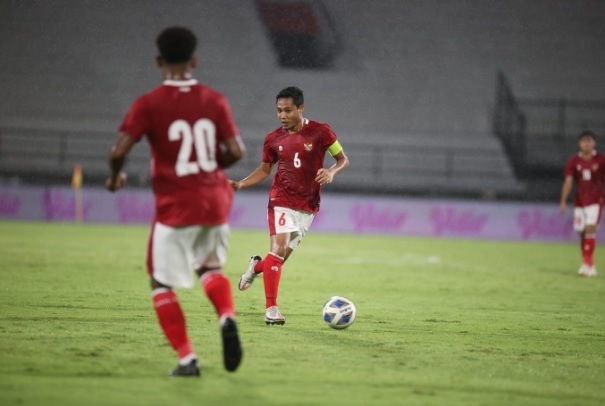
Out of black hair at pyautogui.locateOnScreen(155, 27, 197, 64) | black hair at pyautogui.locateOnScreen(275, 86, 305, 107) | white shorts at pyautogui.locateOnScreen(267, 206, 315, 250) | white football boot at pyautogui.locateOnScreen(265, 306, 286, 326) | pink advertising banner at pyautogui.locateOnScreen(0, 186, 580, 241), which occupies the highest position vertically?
black hair at pyautogui.locateOnScreen(155, 27, 197, 64)

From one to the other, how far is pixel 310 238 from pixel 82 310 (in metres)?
15.2

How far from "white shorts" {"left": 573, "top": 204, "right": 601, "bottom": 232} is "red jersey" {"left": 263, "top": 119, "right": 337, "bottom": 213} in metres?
8.90

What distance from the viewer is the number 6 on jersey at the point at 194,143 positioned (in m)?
5.87

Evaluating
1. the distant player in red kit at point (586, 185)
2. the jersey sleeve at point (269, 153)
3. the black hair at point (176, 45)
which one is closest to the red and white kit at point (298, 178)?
the jersey sleeve at point (269, 153)

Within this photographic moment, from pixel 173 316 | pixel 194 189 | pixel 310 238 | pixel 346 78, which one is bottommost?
pixel 310 238

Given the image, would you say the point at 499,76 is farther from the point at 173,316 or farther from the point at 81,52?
the point at 173,316

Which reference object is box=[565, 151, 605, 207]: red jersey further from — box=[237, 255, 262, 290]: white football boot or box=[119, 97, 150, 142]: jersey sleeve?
box=[119, 97, 150, 142]: jersey sleeve

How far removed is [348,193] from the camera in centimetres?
2786

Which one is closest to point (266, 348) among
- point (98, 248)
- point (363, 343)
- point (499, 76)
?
point (363, 343)

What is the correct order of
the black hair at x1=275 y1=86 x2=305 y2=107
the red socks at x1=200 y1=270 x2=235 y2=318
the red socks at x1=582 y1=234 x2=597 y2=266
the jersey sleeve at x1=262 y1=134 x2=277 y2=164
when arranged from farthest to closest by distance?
1. the red socks at x1=582 y1=234 x2=597 y2=266
2. the jersey sleeve at x1=262 y1=134 x2=277 y2=164
3. the black hair at x1=275 y1=86 x2=305 y2=107
4. the red socks at x1=200 y1=270 x2=235 y2=318

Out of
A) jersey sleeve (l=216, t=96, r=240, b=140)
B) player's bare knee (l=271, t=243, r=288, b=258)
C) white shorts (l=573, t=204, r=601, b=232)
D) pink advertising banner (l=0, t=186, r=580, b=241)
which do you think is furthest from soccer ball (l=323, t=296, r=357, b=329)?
pink advertising banner (l=0, t=186, r=580, b=241)

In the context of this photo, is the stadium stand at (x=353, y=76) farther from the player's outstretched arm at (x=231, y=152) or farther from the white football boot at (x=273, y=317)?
the player's outstretched arm at (x=231, y=152)

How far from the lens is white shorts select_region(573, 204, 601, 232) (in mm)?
16734

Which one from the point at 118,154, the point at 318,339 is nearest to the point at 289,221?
the point at 318,339
